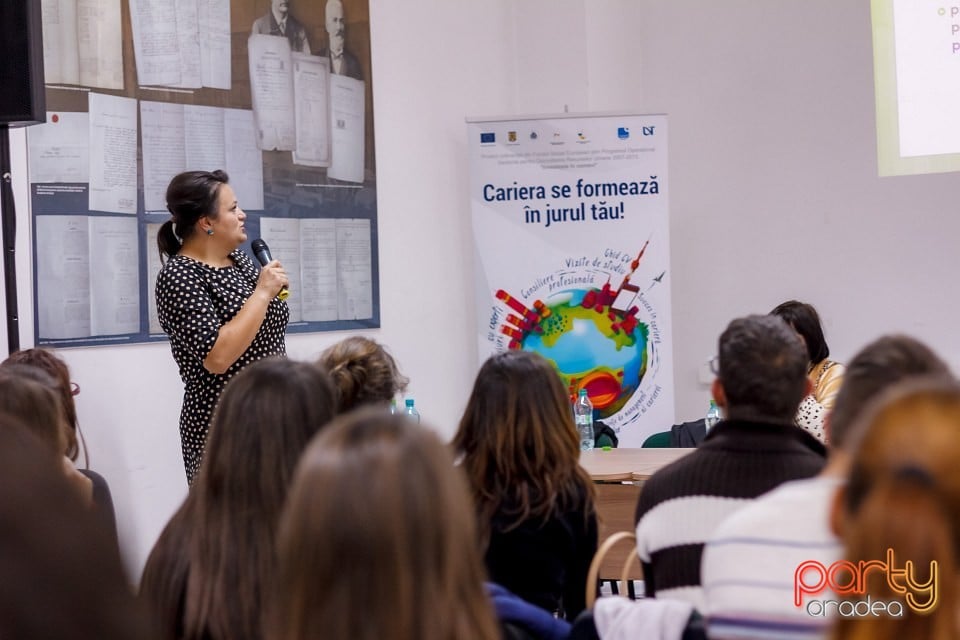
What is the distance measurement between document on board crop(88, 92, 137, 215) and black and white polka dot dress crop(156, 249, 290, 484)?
1.03 m

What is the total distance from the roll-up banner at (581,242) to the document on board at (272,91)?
3.05 ft

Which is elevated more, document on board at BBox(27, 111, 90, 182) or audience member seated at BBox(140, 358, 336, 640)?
document on board at BBox(27, 111, 90, 182)

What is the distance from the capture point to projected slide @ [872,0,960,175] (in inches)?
208

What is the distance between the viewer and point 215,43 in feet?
15.4

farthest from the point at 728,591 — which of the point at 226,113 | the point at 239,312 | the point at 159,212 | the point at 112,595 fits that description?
the point at 226,113

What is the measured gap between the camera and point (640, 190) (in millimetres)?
5531

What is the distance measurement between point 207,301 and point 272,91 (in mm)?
1887

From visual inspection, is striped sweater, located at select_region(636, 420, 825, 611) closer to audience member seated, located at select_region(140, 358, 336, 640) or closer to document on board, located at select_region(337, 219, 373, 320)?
audience member seated, located at select_region(140, 358, 336, 640)

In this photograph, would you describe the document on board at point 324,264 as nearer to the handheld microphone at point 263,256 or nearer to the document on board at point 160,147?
the document on board at point 160,147

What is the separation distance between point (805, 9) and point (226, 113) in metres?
2.96

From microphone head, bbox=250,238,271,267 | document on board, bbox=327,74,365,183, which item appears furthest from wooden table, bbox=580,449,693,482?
document on board, bbox=327,74,365,183

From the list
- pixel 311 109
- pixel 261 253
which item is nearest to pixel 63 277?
pixel 261 253

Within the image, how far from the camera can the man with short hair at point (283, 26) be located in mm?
4932

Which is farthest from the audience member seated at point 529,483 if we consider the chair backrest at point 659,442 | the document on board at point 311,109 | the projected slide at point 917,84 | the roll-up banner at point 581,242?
the projected slide at point 917,84
